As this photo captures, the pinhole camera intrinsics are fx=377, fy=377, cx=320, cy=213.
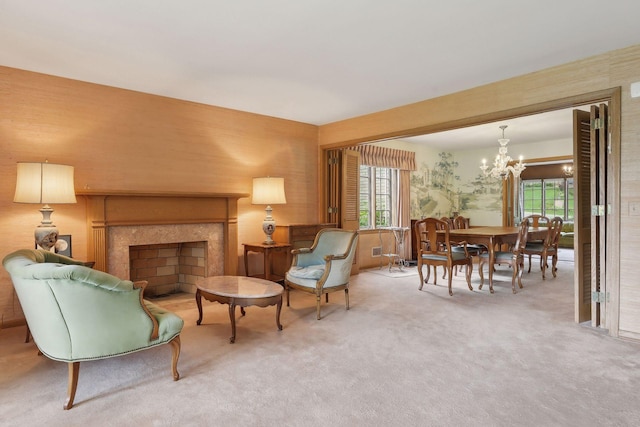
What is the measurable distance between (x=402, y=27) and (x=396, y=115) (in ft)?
7.05

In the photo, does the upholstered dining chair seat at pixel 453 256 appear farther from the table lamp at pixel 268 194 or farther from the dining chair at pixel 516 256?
the table lamp at pixel 268 194

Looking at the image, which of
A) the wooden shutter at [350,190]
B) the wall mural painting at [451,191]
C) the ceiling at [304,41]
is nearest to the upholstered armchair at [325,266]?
the wooden shutter at [350,190]

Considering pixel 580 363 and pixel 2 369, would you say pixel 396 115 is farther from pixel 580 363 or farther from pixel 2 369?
pixel 2 369

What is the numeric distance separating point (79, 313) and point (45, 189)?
66.5 inches

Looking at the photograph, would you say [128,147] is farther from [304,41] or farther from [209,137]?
[304,41]

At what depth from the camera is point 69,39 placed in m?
2.95

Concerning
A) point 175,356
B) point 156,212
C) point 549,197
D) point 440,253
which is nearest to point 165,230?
point 156,212

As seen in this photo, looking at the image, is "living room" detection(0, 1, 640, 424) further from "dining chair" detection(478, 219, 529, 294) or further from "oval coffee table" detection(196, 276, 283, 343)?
"dining chair" detection(478, 219, 529, 294)

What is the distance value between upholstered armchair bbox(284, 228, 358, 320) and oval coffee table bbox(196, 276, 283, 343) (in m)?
0.53

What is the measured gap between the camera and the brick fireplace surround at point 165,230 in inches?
151

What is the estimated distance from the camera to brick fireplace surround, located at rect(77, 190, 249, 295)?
3.84 m

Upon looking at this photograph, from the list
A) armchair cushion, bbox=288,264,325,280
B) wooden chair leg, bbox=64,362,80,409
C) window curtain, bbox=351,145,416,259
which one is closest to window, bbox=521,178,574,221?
window curtain, bbox=351,145,416,259

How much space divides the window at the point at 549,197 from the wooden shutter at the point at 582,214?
8428 mm

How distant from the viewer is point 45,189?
3.21 meters
